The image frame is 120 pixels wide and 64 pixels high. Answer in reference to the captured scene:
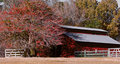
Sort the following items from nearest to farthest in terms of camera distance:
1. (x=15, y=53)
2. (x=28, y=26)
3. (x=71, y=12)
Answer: (x=28, y=26) < (x=15, y=53) < (x=71, y=12)

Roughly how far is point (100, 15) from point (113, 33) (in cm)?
496

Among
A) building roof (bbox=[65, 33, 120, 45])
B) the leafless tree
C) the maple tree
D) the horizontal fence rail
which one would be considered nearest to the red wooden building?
building roof (bbox=[65, 33, 120, 45])

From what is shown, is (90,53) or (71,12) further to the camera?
(71,12)

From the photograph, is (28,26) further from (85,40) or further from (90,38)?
(90,38)

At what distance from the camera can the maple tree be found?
93.1 feet

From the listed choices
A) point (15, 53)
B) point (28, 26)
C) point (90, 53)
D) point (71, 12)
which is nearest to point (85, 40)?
point (90, 53)

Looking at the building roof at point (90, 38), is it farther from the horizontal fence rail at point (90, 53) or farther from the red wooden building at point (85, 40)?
the horizontal fence rail at point (90, 53)

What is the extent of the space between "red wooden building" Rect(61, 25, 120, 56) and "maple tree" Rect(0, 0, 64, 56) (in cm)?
400

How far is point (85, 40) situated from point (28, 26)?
9514 mm

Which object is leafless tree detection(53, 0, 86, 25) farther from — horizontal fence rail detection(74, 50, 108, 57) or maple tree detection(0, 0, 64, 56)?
maple tree detection(0, 0, 64, 56)

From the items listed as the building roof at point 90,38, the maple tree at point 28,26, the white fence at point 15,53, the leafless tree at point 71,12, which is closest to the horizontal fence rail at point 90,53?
the building roof at point 90,38

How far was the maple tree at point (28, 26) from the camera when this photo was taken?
2838 centimetres

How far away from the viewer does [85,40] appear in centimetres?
3441

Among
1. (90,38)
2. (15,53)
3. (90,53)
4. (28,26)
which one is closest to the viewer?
(28,26)
